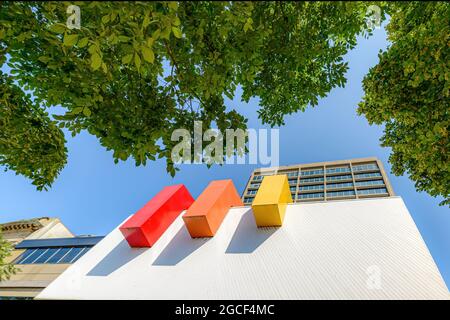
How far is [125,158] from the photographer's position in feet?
15.9

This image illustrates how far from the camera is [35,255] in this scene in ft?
77.3

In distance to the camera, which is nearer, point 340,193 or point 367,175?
point 340,193

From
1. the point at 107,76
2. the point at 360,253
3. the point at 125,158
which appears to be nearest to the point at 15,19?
the point at 107,76

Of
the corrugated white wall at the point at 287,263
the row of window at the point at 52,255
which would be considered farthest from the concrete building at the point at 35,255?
the corrugated white wall at the point at 287,263

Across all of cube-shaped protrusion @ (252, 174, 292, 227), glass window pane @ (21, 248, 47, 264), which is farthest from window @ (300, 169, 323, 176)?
glass window pane @ (21, 248, 47, 264)

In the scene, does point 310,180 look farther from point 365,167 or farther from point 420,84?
point 420,84

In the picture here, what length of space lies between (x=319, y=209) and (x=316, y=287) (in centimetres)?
515

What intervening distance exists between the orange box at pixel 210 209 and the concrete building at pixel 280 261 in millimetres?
273

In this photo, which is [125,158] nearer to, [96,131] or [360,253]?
[96,131]

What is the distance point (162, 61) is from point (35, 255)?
94.0 ft

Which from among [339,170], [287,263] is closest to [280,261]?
[287,263]

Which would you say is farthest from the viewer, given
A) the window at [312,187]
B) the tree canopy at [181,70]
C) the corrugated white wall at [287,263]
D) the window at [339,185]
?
the window at [312,187]

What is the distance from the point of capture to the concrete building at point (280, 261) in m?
8.01

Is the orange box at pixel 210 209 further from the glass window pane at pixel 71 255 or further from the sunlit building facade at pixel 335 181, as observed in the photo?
the sunlit building facade at pixel 335 181
